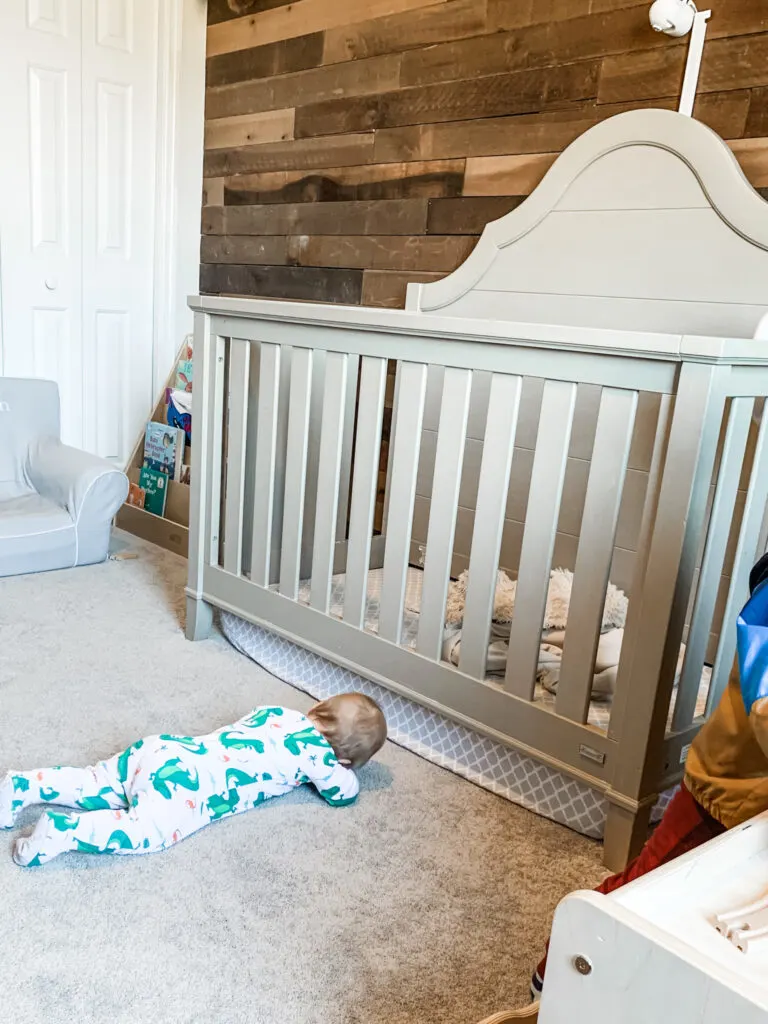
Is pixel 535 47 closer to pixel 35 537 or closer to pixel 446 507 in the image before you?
pixel 446 507

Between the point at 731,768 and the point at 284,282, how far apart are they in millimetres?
2617

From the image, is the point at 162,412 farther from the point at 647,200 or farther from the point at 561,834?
the point at 561,834

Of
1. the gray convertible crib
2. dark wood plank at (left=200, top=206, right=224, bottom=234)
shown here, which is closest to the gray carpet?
the gray convertible crib

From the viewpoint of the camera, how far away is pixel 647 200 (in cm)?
208

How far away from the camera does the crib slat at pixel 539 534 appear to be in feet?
4.96

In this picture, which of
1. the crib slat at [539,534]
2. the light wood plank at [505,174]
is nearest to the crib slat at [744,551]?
the crib slat at [539,534]

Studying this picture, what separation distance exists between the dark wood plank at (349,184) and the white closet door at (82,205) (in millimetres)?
522

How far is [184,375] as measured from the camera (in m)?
3.63

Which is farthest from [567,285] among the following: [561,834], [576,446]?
[561,834]

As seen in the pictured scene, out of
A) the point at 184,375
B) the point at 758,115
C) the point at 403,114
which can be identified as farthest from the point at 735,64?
the point at 184,375

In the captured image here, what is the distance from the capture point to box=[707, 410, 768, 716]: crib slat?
59.8 inches

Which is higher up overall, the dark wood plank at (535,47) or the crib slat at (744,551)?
the dark wood plank at (535,47)

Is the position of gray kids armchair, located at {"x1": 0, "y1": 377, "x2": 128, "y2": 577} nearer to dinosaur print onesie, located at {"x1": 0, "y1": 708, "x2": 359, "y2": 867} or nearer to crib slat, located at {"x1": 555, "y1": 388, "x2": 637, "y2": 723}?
dinosaur print onesie, located at {"x1": 0, "y1": 708, "x2": 359, "y2": 867}

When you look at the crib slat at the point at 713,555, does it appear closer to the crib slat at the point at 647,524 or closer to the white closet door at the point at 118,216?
the crib slat at the point at 647,524
